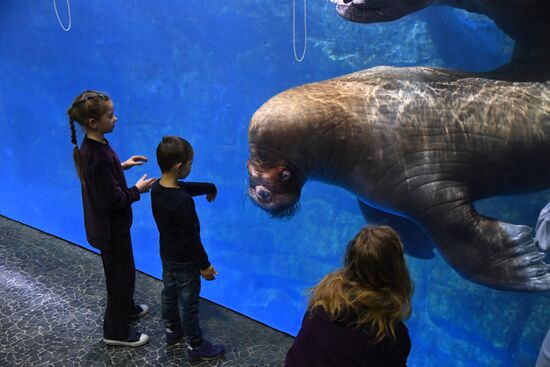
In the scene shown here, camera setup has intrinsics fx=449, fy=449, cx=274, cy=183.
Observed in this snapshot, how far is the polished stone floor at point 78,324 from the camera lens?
3.73 m

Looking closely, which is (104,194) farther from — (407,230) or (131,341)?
(407,230)

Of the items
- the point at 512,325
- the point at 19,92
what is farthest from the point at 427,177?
the point at 19,92

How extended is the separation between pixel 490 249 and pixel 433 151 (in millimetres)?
523

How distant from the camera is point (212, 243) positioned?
5.89 meters

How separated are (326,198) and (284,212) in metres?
2.59

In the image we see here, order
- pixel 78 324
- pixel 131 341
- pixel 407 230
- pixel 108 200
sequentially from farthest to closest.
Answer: pixel 78 324, pixel 131 341, pixel 108 200, pixel 407 230

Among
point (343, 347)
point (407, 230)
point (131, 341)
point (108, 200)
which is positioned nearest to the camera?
point (343, 347)

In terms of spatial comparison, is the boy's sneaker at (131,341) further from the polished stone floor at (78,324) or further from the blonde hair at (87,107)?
the blonde hair at (87,107)

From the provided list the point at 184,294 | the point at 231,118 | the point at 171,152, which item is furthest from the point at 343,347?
the point at 231,118

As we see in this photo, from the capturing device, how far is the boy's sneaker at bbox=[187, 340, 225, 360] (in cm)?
370

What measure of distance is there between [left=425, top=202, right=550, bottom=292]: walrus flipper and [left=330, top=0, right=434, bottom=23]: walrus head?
3.66 ft

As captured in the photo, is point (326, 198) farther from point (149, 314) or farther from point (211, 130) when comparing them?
point (149, 314)

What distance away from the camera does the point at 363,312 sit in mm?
1542

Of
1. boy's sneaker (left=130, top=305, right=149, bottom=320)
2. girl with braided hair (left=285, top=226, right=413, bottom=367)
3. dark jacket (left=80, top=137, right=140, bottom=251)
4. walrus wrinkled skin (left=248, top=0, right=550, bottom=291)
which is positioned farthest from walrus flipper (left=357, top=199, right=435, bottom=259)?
boy's sneaker (left=130, top=305, right=149, bottom=320)
